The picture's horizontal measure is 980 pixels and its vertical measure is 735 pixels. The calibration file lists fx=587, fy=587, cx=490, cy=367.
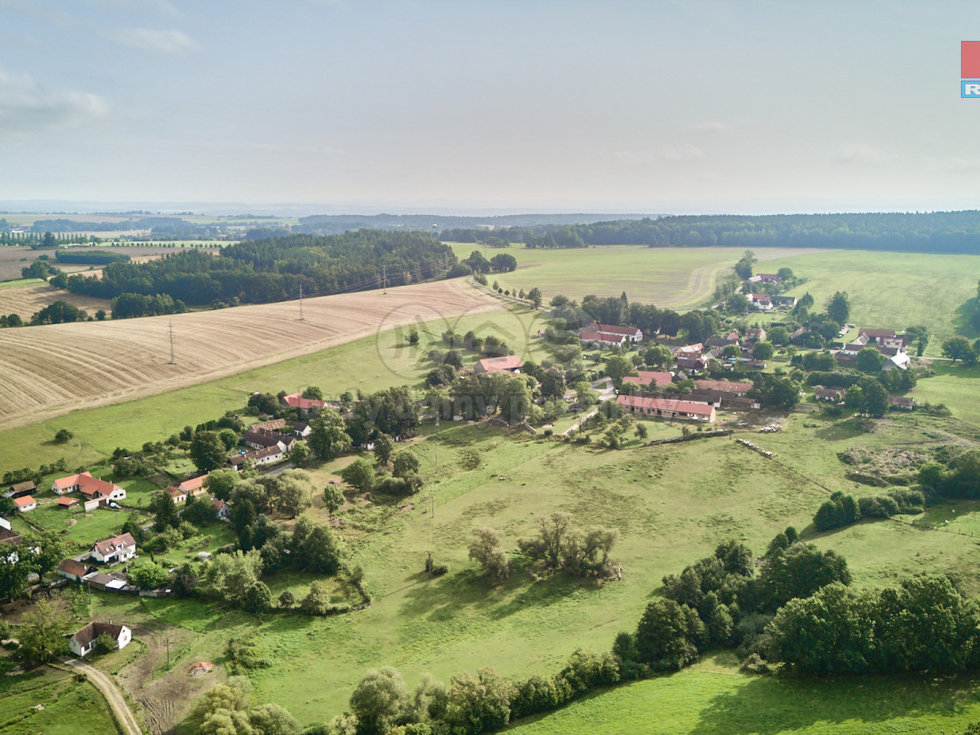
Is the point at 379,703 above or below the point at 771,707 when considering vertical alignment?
below

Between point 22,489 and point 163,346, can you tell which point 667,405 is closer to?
point 22,489

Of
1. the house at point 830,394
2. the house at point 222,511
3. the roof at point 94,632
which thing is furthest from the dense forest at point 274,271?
the house at point 830,394

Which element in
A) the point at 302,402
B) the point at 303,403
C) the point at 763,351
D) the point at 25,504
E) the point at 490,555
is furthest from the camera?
the point at 763,351

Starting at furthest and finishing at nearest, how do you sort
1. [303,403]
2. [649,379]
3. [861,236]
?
[861,236] < [649,379] < [303,403]

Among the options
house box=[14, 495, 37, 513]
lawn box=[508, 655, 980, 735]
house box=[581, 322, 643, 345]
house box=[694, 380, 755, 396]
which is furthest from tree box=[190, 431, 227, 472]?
house box=[581, 322, 643, 345]

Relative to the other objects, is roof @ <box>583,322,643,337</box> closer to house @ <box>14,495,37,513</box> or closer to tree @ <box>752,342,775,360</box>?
tree @ <box>752,342,775,360</box>

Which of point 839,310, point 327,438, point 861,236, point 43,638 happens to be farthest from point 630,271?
point 43,638

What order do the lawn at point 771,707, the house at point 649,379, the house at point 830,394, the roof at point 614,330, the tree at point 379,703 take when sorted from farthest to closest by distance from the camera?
the roof at point 614,330 → the house at point 649,379 → the house at point 830,394 → the tree at point 379,703 → the lawn at point 771,707

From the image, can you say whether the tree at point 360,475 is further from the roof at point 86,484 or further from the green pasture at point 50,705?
the green pasture at point 50,705
